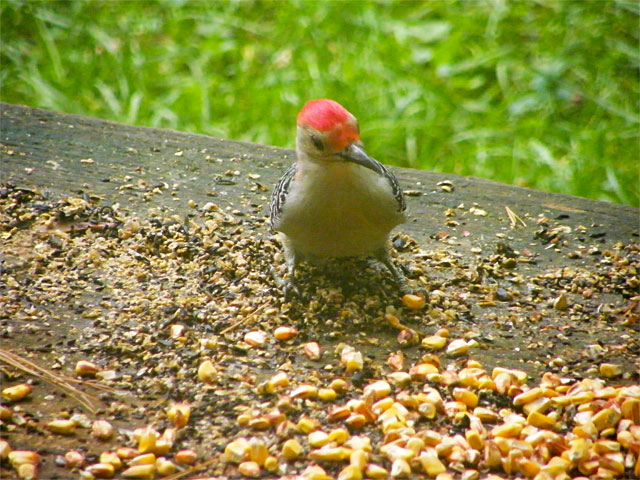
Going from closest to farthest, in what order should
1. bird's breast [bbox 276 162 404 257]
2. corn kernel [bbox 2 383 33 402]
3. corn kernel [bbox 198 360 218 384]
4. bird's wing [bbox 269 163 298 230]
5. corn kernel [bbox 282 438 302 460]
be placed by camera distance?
corn kernel [bbox 282 438 302 460] < corn kernel [bbox 2 383 33 402] < corn kernel [bbox 198 360 218 384] < bird's breast [bbox 276 162 404 257] < bird's wing [bbox 269 163 298 230]

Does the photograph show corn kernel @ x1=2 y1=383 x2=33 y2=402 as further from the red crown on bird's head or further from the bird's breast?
the red crown on bird's head

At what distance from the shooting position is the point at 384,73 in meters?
6.24

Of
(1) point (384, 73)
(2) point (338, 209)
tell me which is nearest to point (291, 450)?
(2) point (338, 209)

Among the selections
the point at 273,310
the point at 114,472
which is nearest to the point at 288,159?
the point at 273,310

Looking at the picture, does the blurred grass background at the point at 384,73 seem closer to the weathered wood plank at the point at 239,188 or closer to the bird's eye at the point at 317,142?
the weathered wood plank at the point at 239,188

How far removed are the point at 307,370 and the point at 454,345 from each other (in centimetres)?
60

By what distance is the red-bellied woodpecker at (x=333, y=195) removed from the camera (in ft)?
10.0

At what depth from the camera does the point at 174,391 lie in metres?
2.71

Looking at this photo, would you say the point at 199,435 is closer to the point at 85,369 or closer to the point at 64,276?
the point at 85,369

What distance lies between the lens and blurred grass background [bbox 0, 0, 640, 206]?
19.2 feet

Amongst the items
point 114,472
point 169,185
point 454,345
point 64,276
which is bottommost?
point 114,472

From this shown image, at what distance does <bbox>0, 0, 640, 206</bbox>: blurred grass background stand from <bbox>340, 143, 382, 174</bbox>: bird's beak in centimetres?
278

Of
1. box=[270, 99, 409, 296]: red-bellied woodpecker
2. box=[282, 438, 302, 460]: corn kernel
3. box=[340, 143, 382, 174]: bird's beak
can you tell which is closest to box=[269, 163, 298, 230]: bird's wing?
box=[270, 99, 409, 296]: red-bellied woodpecker

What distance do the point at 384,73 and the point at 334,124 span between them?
3.36 m
